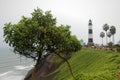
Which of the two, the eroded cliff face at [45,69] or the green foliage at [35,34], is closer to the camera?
the green foliage at [35,34]

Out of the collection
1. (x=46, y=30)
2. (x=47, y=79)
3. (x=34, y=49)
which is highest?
(x=46, y=30)

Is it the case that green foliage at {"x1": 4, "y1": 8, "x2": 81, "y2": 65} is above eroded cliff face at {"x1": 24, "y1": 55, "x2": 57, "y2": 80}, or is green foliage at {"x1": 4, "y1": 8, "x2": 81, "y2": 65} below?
above

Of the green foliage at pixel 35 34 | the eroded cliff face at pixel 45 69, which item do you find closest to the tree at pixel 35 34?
the green foliage at pixel 35 34

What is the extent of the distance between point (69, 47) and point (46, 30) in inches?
200

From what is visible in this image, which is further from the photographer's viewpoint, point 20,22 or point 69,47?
point 69,47

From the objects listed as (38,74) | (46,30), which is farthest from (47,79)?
(46,30)

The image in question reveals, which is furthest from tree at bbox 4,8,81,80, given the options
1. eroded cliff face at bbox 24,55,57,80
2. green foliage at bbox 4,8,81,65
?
eroded cliff face at bbox 24,55,57,80

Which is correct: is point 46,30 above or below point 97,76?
above

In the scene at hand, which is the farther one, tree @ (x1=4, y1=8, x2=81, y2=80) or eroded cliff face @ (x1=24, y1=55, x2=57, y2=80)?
eroded cliff face @ (x1=24, y1=55, x2=57, y2=80)

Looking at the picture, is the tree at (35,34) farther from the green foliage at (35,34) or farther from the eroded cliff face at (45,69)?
the eroded cliff face at (45,69)

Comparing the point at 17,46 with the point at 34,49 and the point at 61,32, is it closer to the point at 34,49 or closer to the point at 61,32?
the point at 34,49

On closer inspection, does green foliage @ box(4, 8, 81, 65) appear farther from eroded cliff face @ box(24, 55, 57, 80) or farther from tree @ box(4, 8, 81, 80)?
eroded cliff face @ box(24, 55, 57, 80)

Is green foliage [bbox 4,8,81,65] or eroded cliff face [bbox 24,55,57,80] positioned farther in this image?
eroded cliff face [bbox 24,55,57,80]

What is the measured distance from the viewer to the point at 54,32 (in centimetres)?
3319
